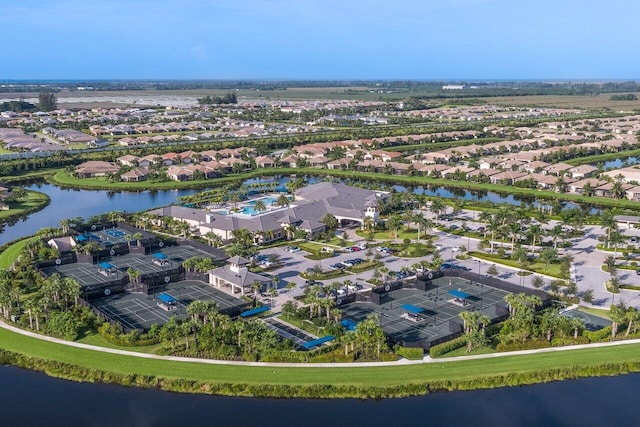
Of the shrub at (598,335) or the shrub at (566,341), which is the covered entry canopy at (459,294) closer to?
the shrub at (566,341)

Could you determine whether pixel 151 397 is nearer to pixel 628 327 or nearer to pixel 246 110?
pixel 628 327

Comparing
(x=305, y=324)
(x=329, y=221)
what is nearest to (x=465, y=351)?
(x=305, y=324)

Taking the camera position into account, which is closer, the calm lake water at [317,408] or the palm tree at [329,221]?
the calm lake water at [317,408]

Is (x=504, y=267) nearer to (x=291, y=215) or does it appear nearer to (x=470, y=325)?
(x=470, y=325)

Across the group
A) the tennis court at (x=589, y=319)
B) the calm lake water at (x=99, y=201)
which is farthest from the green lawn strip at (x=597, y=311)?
the calm lake water at (x=99, y=201)

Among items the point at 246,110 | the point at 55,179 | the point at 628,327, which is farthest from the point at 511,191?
the point at 246,110
